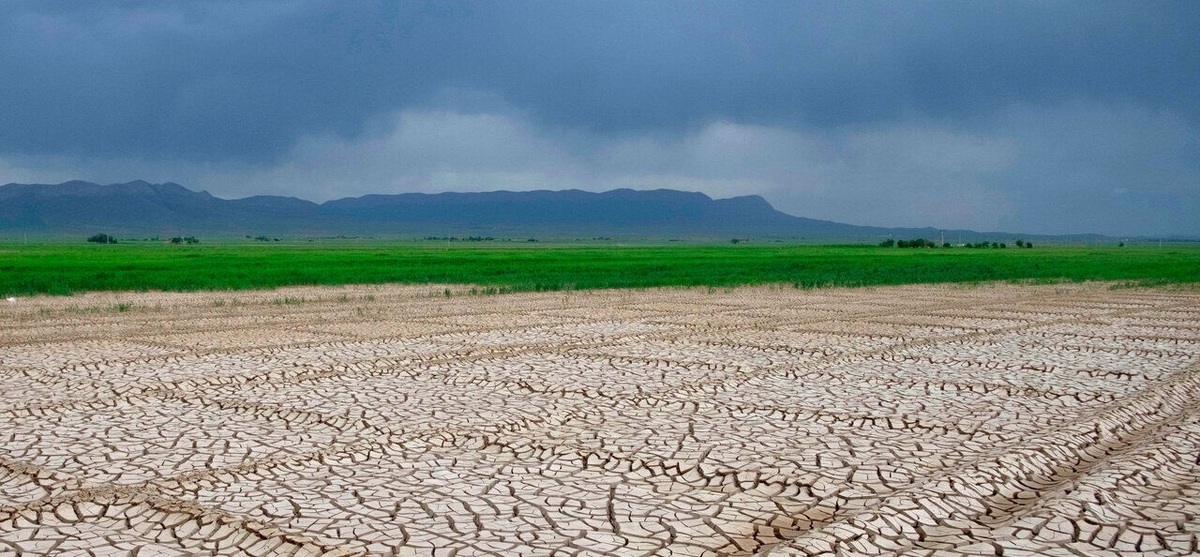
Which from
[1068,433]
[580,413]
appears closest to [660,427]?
[580,413]

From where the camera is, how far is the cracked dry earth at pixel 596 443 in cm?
493

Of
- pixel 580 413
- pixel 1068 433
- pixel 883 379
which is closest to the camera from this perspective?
pixel 1068 433

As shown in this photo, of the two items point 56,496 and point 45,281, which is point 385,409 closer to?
point 56,496

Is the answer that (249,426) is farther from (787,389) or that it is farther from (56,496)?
(787,389)

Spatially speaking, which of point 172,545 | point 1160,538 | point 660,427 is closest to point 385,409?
point 660,427

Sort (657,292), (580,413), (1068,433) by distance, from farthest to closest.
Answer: (657,292), (580,413), (1068,433)

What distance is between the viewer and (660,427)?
7500 millimetres

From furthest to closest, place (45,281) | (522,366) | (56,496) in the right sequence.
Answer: (45,281)
(522,366)
(56,496)

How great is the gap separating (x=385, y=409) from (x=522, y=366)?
110 inches

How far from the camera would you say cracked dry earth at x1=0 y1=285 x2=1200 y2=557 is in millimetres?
4934

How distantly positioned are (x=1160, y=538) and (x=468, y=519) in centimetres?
323

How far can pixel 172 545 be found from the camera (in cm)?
471

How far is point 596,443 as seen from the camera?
6.93 metres

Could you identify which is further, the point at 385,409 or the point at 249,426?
the point at 385,409
